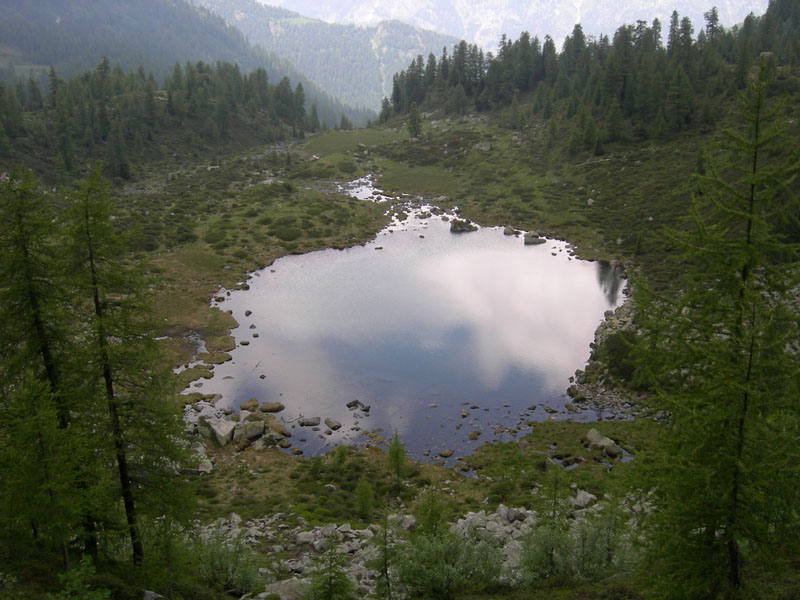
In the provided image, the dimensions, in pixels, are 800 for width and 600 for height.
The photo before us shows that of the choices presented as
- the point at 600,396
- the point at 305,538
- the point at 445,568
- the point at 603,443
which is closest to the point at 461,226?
the point at 600,396

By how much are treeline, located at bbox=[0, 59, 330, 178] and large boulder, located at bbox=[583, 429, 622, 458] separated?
105 meters

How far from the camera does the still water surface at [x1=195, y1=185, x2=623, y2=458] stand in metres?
36.8

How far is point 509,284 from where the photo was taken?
60.6 meters

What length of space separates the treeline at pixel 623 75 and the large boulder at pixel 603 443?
74.0 meters

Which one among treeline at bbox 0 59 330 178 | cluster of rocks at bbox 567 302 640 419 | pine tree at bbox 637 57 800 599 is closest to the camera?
pine tree at bbox 637 57 800 599

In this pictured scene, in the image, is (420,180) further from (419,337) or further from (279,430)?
(279,430)

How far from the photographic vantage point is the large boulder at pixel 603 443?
3083 centimetres

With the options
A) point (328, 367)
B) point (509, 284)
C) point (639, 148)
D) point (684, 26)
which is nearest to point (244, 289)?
point (328, 367)

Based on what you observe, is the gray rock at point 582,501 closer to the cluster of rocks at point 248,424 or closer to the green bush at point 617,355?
the green bush at point 617,355

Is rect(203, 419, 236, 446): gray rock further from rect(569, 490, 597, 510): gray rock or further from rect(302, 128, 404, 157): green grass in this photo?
rect(302, 128, 404, 157): green grass

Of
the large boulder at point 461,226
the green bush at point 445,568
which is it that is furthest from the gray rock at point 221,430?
the large boulder at point 461,226

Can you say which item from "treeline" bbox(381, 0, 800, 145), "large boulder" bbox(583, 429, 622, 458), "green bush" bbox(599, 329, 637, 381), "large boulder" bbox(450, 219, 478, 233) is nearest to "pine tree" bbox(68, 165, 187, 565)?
"large boulder" bbox(583, 429, 622, 458)

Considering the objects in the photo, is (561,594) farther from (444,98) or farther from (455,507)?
(444,98)

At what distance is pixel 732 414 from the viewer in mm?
10406
